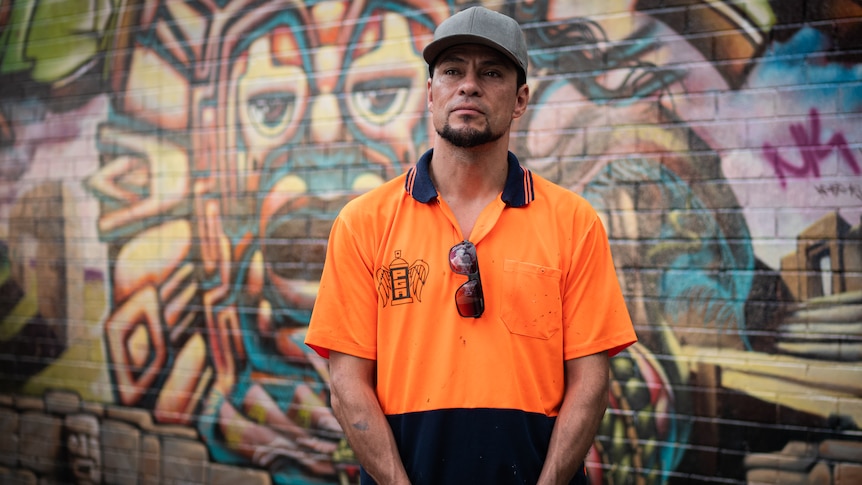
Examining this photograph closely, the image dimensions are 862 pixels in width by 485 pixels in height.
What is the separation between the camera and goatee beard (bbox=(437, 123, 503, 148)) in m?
2.08

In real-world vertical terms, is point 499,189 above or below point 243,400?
above

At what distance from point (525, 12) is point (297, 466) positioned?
2.88m

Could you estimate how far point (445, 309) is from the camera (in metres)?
2.01

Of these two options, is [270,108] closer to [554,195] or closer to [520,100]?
[520,100]

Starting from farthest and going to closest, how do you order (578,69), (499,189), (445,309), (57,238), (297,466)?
(57,238) < (297,466) < (578,69) < (499,189) < (445,309)

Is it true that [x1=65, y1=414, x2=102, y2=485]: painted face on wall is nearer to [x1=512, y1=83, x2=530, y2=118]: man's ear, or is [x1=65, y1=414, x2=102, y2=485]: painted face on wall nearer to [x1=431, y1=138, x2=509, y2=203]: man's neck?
[x1=431, y1=138, x2=509, y2=203]: man's neck

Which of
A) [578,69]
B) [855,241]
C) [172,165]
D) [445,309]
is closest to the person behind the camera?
[445,309]

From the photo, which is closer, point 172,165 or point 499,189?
point 499,189

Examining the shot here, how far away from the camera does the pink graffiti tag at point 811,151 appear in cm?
327

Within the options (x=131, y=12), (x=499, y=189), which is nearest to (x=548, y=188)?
(x=499, y=189)

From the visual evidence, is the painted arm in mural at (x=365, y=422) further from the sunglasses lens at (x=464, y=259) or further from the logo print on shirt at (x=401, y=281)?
the sunglasses lens at (x=464, y=259)

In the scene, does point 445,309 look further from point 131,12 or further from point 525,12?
point 131,12

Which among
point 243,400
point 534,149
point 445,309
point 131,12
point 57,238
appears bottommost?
point 243,400

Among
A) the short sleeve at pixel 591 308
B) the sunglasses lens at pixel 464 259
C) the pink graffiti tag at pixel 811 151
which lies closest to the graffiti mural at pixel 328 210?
the pink graffiti tag at pixel 811 151
